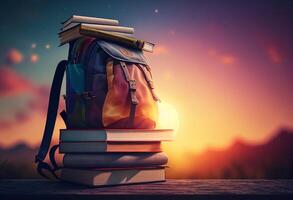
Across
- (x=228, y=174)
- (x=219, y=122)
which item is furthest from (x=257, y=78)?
(x=228, y=174)

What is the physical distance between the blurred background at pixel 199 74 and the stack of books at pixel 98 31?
36 cm

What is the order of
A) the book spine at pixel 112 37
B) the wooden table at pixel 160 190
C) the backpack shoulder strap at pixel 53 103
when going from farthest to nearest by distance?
the backpack shoulder strap at pixel 53 103, the book spine at pixel 112 37, the wooden table at pixel 160 190

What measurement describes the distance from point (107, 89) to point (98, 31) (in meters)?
0.24

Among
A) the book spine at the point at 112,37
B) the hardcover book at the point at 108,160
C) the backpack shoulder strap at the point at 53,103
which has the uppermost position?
the book spine at the point at 112,37

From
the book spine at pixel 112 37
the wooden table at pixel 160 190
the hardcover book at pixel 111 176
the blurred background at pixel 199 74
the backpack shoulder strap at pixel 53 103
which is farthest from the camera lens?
the blurred background at pixel 199 74

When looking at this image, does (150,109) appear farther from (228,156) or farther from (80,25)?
(228,156)

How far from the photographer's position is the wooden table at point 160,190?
64.1 inches

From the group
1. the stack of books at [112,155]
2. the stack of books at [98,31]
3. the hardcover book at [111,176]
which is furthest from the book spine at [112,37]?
the hardcover book at [111,176]

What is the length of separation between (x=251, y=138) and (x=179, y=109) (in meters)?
0.41

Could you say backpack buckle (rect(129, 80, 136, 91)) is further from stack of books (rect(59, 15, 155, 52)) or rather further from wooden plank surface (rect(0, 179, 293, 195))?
wooden plank surface (rect(0, 179, 293, 195))

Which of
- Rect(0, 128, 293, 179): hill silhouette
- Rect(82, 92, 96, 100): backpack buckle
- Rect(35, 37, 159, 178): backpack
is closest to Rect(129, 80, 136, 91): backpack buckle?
Rect(35, 37, 159, 178): backpack

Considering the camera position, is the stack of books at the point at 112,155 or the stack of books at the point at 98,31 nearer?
the stack of books at the point at 112,155

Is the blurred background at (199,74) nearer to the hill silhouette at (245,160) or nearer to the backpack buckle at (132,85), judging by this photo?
the hill silhouette at (245,160)

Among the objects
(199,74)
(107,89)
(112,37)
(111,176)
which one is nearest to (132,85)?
(107,89)
